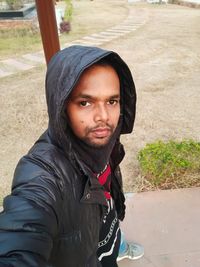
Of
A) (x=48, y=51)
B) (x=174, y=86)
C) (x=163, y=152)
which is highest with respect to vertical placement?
(x=48, y=51)

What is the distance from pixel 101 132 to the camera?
1.27 m

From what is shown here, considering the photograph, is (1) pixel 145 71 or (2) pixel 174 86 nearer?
(2) pixel 174 86

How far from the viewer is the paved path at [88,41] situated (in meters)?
6.99

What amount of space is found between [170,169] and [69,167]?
6.42ft

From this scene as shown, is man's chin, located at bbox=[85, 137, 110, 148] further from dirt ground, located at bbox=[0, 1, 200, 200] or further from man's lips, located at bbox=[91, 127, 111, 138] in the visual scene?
dirt ground, located at bbox=[0, 1, 200, 200]

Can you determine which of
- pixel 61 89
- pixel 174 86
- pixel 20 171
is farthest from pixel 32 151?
pixel 174 86

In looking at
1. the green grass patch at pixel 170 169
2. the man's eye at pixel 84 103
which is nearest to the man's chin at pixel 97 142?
the man's eye at pixel 84 103

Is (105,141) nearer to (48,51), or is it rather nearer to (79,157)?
(79,157)

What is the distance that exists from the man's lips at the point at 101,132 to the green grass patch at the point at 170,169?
5.97 feet

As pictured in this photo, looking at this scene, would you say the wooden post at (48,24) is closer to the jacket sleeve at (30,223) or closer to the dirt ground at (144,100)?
the jacket sleeve at (30,223)

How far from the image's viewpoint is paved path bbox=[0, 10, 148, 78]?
6993 mm

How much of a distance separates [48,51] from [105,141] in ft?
3.73

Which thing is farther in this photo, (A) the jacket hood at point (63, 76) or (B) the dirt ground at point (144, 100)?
(B) the dirt ground at point (144, 100)

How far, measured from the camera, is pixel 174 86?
5.74 m
